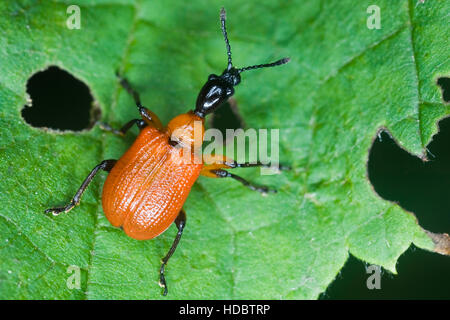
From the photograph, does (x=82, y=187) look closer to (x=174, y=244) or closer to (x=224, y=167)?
(x=174, y=244)

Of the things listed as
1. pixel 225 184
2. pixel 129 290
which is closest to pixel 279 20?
pixel 225 184

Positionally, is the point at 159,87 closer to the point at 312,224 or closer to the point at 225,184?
the point at 225,184

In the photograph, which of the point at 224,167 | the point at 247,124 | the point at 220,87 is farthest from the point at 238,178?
the point at 220,87

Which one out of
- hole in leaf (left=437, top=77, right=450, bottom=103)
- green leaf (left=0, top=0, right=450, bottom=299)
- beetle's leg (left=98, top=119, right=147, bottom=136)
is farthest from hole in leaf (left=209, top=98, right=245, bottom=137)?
hole in leaf (left=437, top=77, right=450, bottom=103)

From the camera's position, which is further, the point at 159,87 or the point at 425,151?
the point at 159,87

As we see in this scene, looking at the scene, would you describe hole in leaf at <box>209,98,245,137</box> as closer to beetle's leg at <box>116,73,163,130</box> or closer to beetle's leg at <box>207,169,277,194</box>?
beetle's leg at <box>207,169,277,194</box>
